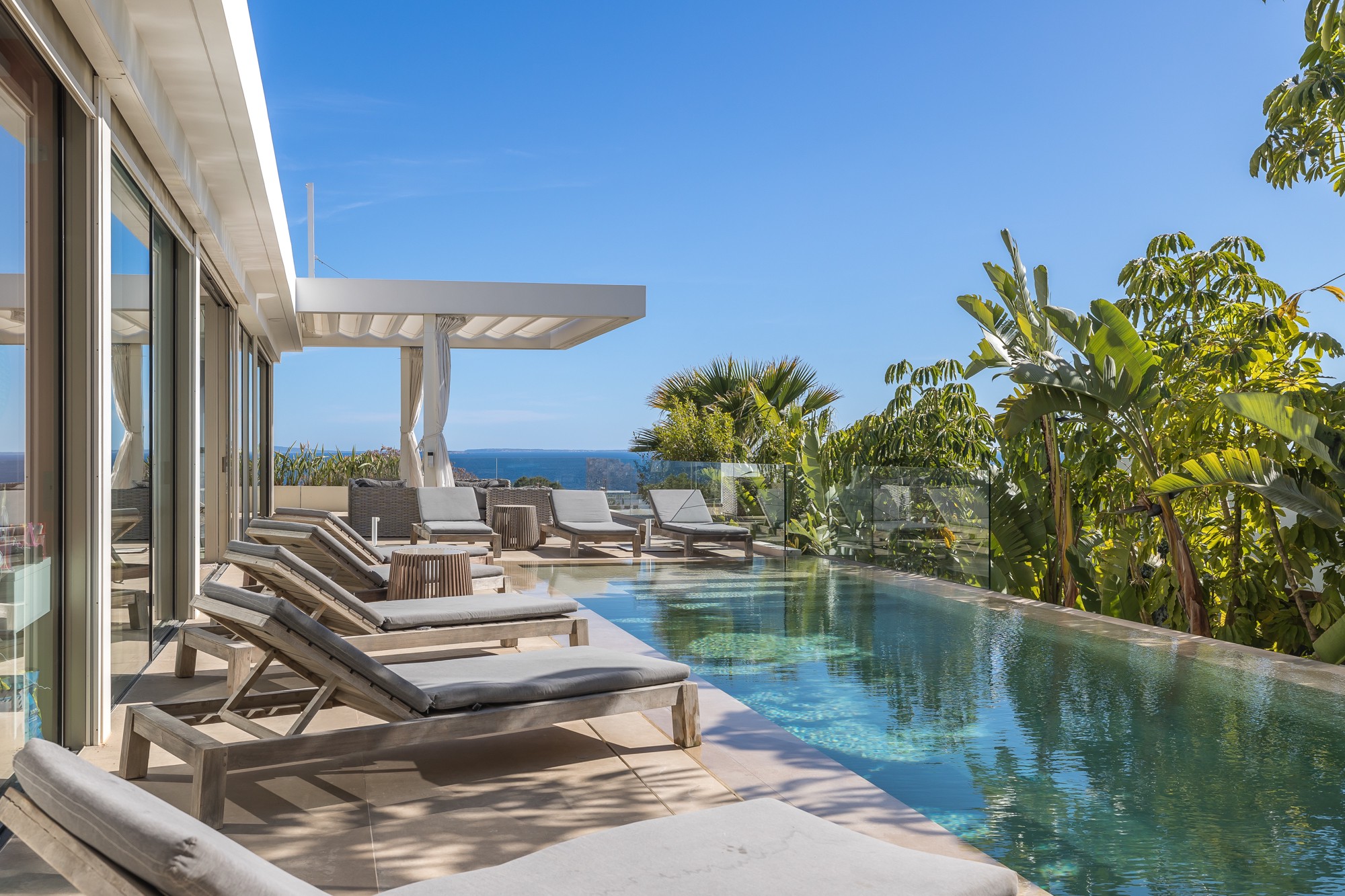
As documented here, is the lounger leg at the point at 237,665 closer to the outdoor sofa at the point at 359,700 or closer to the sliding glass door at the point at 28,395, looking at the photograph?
the outdoor sofa at the point at 359,700

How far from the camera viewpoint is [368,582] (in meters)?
6.60

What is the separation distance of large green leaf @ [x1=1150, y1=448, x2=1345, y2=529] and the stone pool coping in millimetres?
3564

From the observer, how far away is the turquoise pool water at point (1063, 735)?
3188 mm

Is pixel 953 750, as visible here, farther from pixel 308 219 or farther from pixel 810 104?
pixel 810 104

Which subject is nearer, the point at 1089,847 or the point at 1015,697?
the point at 1089,847

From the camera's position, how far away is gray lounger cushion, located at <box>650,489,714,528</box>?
522 inches

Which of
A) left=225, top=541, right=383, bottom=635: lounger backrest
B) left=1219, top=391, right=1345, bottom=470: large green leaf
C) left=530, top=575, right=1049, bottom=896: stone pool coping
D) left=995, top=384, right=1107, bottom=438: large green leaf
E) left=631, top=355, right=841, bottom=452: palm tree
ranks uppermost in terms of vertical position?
left=631, top=355, right=841, bottom=452: palm tree

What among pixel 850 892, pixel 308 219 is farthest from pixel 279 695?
pixel 308 219

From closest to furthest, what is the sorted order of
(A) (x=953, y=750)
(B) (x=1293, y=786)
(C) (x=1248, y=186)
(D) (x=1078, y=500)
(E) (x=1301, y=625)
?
(B) (x=1293, y=786) < (A) (x=953, y=750) < (E) (x=1301, y=625) < (D) (x=1078, y=500) < (C) (x=1248, y=186)

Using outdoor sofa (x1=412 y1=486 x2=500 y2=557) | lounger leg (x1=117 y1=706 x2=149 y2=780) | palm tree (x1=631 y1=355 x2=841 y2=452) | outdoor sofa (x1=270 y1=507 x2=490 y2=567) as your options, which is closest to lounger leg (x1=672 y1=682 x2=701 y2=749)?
lounger leg (x1=117 y1=706 x2=149 y2=780)

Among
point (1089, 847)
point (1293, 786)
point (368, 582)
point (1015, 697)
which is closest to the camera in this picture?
point (1089, 847)

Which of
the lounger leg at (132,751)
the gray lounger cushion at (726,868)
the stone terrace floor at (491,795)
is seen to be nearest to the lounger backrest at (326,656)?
the stone terrace floor at (491,795)

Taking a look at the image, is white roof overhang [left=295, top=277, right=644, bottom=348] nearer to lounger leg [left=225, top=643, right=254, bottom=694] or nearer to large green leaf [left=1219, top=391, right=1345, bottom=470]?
large green leaf [left=1219, top=391, right=1345, bottom=470]

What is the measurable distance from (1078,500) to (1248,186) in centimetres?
5037
